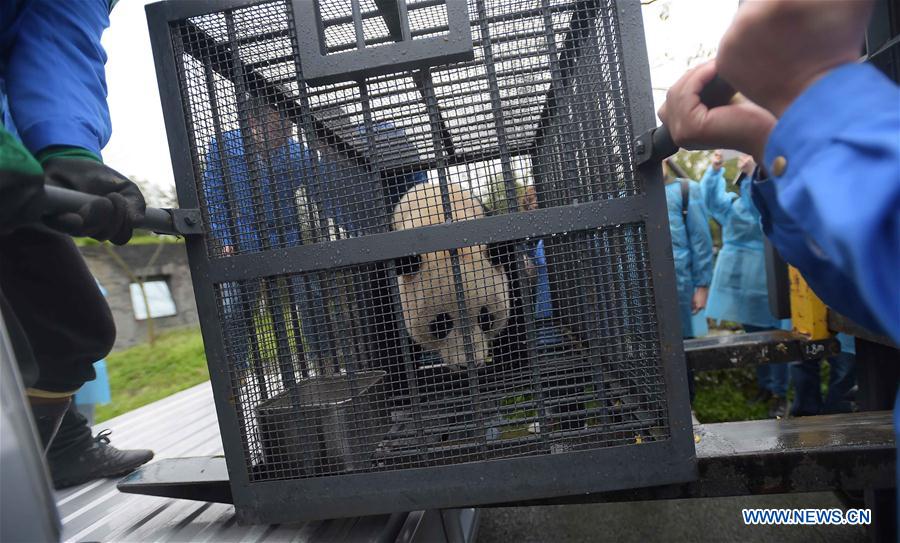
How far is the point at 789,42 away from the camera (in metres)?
0.64

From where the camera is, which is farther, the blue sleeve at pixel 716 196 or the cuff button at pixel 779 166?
the blue sleeve at pixel 716 196

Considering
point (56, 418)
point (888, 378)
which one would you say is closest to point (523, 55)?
point (56, 418)

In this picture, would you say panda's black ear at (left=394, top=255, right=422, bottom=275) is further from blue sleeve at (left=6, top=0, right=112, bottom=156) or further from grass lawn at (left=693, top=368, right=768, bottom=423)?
grass lawn at (left=693, top=368, right=768, bottom=423)

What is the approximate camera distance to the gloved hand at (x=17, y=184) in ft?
2.63

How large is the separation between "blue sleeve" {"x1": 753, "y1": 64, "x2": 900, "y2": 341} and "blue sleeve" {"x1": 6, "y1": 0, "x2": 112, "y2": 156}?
1.46 metres

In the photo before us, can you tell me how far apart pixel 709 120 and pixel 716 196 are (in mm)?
3807

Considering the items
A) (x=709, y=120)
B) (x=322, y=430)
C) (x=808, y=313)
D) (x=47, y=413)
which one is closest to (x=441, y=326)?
(x=322, y=430)

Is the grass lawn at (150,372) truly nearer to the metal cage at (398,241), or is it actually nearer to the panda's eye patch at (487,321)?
the metal cage at (398,241)

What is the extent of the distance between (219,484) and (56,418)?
61 centimetres

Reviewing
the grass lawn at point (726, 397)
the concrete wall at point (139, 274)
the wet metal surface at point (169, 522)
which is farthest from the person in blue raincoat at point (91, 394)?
the concrete wall at point (139, 274)

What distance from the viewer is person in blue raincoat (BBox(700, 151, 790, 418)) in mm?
3918

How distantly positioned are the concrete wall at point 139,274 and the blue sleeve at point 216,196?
10.5 meters

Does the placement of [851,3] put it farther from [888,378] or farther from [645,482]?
[888,378]

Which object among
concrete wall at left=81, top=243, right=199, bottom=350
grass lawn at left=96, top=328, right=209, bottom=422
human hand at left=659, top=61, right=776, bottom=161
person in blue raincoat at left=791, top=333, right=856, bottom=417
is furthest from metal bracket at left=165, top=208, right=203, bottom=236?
concrete wall at left=81, top=243, right=199, bottom=350
